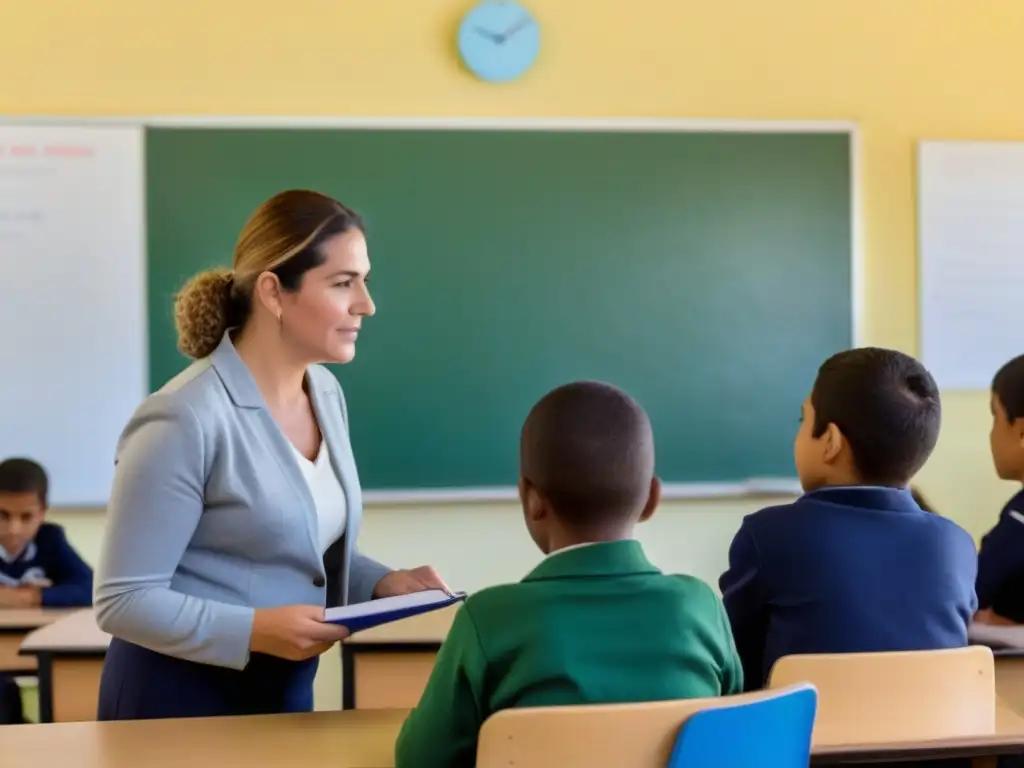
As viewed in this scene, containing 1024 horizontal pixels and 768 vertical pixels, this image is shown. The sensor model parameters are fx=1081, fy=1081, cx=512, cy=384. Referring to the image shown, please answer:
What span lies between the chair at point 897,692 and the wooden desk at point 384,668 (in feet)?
4.60

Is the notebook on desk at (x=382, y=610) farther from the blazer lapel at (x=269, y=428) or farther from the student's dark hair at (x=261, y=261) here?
the student's dark hair at (x=261, y=261)

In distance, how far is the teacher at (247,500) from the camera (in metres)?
1.54

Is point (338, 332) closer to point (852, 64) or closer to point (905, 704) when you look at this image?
point (905, 704)

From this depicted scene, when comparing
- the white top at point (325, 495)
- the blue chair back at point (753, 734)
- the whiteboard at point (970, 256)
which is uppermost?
the whiteboard at point (970, 256)

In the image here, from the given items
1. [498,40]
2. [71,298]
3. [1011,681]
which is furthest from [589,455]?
[71,298]

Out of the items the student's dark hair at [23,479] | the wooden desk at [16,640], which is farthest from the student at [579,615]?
the student's dark hair at [23,479]

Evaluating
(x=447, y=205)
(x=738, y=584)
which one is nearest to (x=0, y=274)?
(x=447, y=205)

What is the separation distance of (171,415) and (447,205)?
2.31 meters

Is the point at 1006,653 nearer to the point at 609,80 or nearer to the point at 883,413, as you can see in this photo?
the point at 883,413

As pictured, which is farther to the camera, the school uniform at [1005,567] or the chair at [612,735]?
the school uniform at [1005,567]

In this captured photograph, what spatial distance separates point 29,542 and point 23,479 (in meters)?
0.20

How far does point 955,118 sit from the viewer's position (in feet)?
13.0

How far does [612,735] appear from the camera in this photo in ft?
3.80

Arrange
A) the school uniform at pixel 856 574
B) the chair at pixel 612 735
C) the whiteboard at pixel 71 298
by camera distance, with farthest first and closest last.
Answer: the whiteboard at pixel 71 298 → the school uniform at pixel 856 574 → the chair at pixel 612 735
